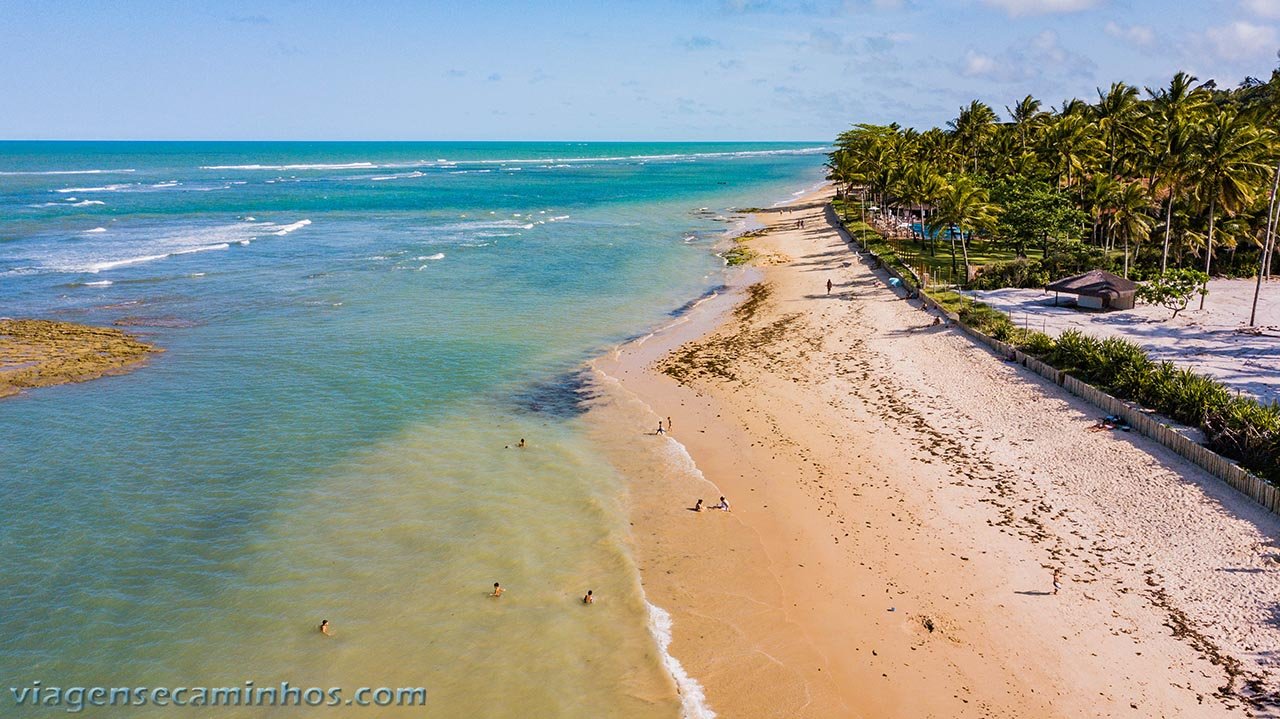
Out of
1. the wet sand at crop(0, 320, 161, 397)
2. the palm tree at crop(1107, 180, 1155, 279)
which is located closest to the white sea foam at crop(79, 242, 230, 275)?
the wet sand at crop(0, 320, 161, 397)

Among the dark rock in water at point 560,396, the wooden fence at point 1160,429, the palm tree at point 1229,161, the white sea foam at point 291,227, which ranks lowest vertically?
the dark rock in water at point 560,396

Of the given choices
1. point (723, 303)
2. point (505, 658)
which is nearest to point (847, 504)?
point (505, 658)

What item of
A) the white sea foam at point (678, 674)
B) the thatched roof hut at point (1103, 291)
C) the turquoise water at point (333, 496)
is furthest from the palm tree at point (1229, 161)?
the white sea foam at point (678, 674)

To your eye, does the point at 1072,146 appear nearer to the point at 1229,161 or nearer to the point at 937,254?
the point at 937,254

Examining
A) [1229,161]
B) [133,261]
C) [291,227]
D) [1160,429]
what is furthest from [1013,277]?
[291,227]

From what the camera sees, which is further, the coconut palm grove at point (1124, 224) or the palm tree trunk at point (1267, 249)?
the palm tree trunk at point (1267, 249)

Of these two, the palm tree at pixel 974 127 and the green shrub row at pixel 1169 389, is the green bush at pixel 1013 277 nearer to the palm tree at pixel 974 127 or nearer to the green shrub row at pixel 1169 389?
the green shrub row at pixel 1169 389

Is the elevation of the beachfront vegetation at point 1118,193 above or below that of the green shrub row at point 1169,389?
above
